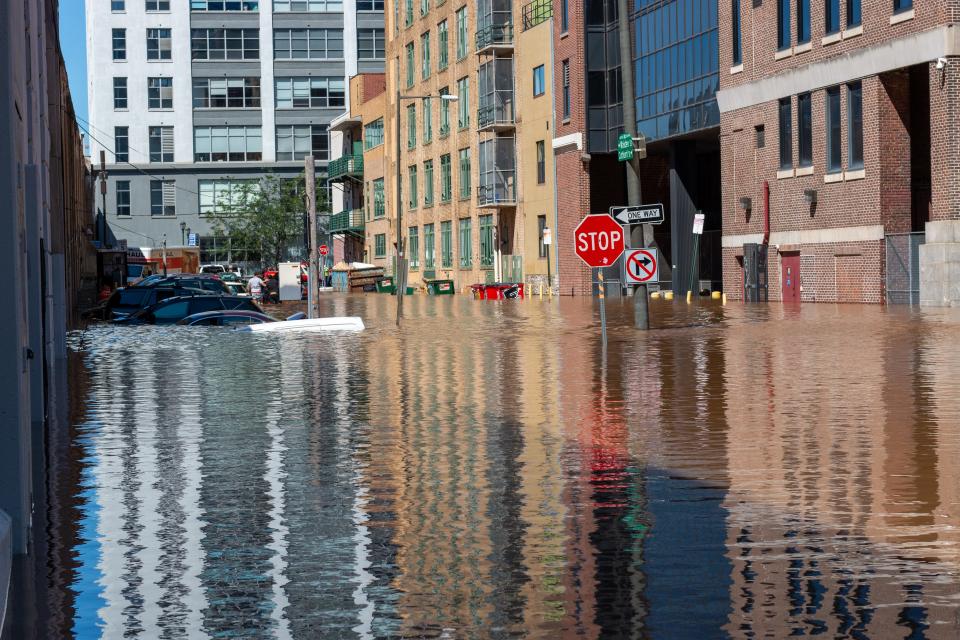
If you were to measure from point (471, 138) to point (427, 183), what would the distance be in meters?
10.7

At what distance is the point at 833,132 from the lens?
46.9m

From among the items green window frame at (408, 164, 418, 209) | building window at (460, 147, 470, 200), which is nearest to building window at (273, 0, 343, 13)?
green window frame at (408, 164, 418, 209)

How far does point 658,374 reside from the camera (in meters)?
20.0

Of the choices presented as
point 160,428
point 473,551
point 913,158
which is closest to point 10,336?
point 473,551

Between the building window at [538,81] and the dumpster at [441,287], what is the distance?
13433 mm

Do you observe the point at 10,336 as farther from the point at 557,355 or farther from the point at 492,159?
the point at 492,159

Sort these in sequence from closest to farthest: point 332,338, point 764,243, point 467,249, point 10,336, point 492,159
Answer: point 10,336 < point 332,338 < point 764,243 < point 492,159 < point 467,249

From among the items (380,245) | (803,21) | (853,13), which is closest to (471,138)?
(380,245)

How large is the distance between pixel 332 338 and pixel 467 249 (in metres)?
51.5

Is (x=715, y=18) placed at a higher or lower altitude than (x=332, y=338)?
higher

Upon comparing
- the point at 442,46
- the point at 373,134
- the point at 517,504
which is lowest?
the point at 517,504

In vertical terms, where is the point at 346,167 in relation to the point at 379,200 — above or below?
above

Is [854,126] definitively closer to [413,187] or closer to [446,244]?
[446,244]

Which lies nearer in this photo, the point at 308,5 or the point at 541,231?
the point at 541,231
